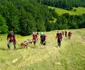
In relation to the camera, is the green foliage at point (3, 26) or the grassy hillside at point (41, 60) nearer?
the grassy hillside at point (41, 60)

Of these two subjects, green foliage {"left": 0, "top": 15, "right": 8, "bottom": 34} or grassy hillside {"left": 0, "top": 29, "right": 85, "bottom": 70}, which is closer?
grassy hillside {"left": 0, "top": 29, "right": 85, "bottom": 70}

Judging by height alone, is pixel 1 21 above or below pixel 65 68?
below

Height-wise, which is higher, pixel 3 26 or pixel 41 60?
pixel 41 60

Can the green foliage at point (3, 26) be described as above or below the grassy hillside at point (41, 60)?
below

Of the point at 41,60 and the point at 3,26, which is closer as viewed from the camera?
the point at 41,60

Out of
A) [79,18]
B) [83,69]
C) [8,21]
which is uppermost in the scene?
[83,69]

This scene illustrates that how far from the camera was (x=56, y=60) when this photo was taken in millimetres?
29797

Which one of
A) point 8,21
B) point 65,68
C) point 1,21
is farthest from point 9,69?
point 8,21

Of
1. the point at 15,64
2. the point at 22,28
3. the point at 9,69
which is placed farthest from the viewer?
the point at 22,28

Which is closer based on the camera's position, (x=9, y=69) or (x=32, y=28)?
(x=9, y=69)

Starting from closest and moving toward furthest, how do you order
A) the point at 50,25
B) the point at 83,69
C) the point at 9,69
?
the point at 9,69 → the point at 83,69 → the point at 50,25

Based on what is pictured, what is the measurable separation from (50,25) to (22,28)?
36.7 metres

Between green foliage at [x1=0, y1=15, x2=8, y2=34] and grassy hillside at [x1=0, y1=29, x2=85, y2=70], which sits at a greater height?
grassy hillside at [x1=0, y1=29, x2=85, y2=70]

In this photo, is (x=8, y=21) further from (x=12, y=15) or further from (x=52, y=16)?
(x=52, y=16)
